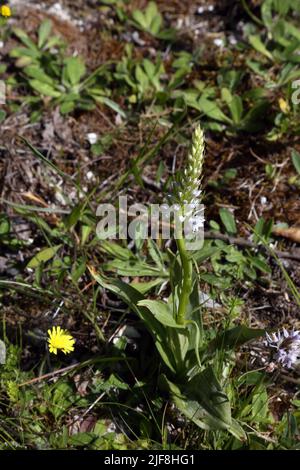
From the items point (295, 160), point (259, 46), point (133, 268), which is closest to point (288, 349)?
point (133, 268)

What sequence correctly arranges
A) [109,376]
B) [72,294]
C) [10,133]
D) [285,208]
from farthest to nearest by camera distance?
[10,133], [285,208], [72,294], [109,376]

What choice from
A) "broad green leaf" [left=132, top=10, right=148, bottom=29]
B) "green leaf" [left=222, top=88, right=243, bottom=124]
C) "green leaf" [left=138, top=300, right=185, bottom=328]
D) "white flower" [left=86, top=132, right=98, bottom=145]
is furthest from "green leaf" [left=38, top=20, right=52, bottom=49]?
"green leaf" [left=138, top=300, right=185, bottom=328]

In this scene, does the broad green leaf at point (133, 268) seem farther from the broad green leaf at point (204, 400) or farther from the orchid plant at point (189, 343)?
the broad green leaf at point (204, 400)

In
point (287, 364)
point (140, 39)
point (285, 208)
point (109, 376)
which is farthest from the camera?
point (140, 39)

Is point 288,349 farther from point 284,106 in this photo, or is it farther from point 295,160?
point 284,106

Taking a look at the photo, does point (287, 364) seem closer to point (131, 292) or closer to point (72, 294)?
point (131, 292)
